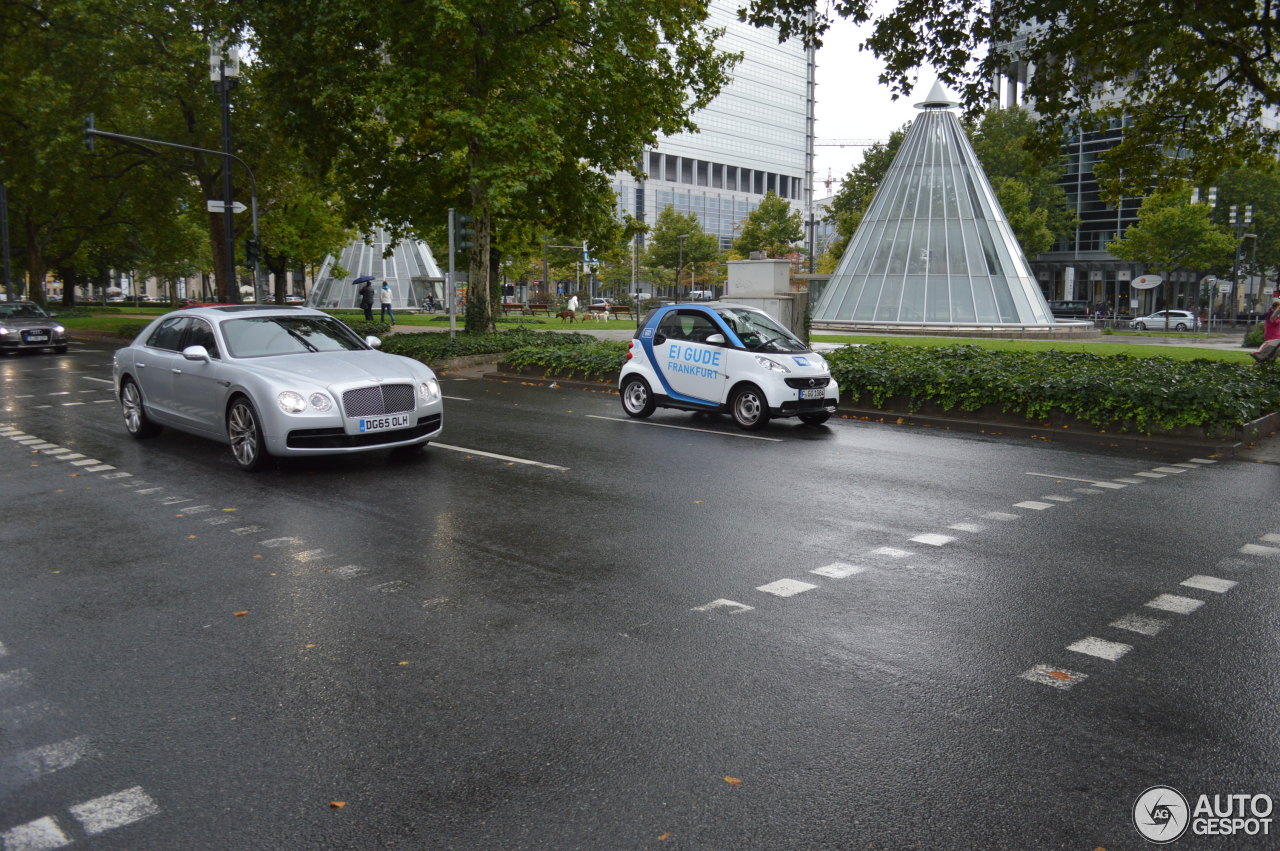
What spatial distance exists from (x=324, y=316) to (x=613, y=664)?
7603 millimetres

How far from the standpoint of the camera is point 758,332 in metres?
13.2

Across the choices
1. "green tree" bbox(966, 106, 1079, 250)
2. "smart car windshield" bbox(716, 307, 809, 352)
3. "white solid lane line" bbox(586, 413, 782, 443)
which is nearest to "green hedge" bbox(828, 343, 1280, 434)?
"smart car windshield" bbox(716, 307, 809, 352)

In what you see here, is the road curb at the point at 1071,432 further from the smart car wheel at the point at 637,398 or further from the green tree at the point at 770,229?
the green tree at the point at 770,229

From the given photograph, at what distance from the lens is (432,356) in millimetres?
22578

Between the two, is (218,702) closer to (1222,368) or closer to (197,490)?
(197,490)

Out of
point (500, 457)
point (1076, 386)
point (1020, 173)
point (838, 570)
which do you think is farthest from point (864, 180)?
point (838, 570)

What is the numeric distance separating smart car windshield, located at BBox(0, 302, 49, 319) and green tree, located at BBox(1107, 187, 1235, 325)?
48628 mm

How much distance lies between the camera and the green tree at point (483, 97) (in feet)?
69.0

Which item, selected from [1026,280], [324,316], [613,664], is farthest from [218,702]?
[1026,280]

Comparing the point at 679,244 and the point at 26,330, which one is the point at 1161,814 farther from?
the point at 679,244

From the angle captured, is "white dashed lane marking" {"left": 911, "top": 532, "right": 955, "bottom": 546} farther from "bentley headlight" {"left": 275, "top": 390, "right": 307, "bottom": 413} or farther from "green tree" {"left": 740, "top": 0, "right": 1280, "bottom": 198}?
"green tree" {"left": 740, "top": 0, "right": 1280, "bottom": 198}

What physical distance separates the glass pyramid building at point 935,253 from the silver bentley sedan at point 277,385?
32376 millimetres

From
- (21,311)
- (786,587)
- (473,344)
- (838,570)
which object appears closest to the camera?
(786,587)

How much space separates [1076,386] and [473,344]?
1453 cm
